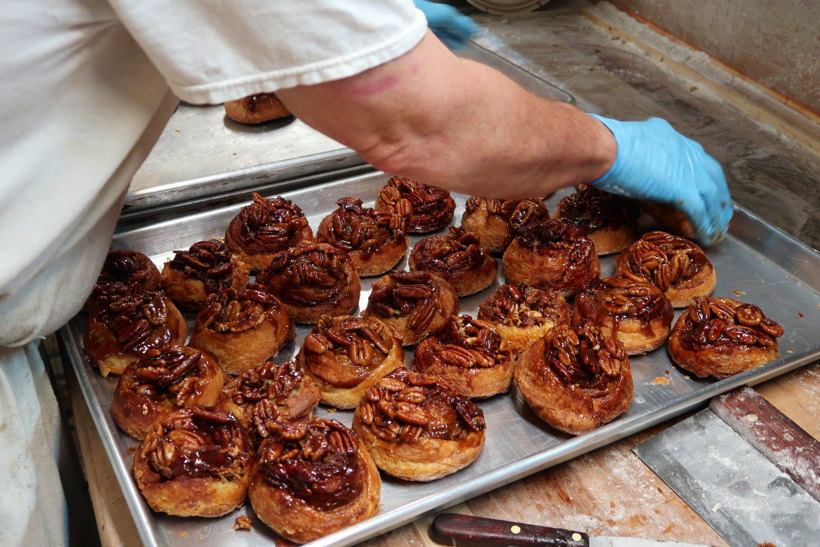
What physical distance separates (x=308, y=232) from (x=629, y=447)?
1.92 meters

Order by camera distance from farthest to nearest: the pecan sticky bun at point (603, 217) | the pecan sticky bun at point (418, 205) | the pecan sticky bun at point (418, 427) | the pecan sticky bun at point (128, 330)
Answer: the pecan sticky bun at point (418, 205), the pecan sticky bun at point (603, 217), the pecan sticky bun at point (128, 330), the pecan sticky bun at point (418, 427)

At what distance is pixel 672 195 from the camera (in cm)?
341

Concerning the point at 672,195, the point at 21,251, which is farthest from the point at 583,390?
the point at 21,251

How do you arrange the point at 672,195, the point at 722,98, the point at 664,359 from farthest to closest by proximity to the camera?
the point at 722,98, the point at 672,195, the point at 664,359

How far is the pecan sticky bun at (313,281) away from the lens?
10.9 feet

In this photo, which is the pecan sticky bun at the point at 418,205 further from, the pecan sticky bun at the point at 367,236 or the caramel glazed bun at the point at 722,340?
the caramel glazed bun at the point at 722,340

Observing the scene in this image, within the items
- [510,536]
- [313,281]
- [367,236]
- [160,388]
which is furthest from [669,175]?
[160,388]

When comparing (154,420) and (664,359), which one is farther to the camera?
(664,359)

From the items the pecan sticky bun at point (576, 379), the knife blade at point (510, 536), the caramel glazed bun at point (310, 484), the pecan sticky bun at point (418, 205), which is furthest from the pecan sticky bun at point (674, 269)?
the caramel glazed bun at point (310, 484)

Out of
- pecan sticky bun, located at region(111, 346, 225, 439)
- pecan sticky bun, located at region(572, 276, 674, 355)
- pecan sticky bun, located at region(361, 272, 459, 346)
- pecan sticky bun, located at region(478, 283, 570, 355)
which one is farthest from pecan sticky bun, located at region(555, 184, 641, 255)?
pecan sticky bun, located at region(111, 346, 225, 439)

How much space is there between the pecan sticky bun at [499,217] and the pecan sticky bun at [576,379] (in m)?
0.99

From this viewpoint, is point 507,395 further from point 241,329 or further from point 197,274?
point 197,274

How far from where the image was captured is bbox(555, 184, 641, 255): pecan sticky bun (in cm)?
378

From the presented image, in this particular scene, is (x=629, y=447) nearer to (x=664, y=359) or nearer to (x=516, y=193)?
(x=664, y=359)
